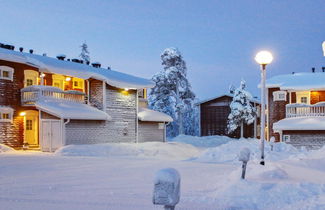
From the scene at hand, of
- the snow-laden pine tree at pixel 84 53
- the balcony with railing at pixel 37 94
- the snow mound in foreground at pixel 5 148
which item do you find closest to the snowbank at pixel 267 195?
the snow mound in foreground at pixel 5 148

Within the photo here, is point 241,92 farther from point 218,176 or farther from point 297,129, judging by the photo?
point 218,176

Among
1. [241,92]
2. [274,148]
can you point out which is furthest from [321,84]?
[241,92]

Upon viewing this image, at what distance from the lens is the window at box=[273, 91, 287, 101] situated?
35094 mm

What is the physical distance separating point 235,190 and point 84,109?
19.9 m

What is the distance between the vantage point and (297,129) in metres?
30.1

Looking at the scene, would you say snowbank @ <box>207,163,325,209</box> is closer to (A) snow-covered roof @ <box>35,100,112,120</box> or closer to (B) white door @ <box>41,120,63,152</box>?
(A) snow-covered roof @ <box>35,100,112,120</box>

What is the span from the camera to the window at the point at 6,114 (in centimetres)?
2511

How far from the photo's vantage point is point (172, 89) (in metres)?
51.8

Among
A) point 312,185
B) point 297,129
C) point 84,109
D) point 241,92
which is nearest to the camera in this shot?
point 312,185

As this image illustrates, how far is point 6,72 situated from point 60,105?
3938 mm

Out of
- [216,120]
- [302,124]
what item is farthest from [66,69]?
[216,120]

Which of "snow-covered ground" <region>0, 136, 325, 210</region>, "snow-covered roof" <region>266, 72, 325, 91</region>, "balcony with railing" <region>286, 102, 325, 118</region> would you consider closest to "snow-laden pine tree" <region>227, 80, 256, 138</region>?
"snow-covered roof" <region>266, 72, 325, 91</region>

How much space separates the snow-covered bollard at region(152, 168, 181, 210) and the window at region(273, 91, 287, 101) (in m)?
32.0

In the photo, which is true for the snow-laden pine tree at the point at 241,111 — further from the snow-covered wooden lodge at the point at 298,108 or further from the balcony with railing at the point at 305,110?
the balcony with railing at the point at 305,110
